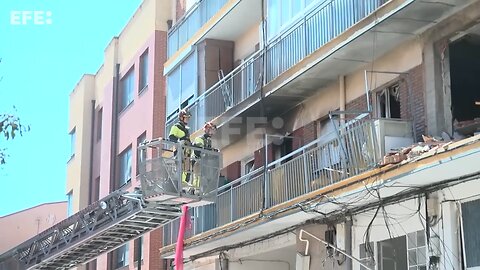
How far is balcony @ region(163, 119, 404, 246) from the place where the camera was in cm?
1295

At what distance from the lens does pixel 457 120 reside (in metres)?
13.1

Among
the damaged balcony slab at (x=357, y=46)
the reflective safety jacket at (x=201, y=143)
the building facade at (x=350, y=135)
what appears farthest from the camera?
the reflective safety jacket at (x=201, y=143)

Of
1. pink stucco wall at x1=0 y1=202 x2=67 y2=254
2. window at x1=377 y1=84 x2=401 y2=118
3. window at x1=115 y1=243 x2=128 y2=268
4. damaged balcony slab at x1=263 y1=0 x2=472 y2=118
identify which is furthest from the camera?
pink stucco wall at x1=0 y1=202 x2=67 y2=254

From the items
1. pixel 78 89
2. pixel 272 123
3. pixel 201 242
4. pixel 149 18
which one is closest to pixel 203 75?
pixel 272 123

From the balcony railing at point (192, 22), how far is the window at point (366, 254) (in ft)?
28.1

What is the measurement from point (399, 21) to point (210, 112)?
8.15m

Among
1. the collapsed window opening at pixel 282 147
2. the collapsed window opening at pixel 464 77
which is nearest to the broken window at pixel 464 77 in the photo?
the collapsed window opening at pixel 464 77

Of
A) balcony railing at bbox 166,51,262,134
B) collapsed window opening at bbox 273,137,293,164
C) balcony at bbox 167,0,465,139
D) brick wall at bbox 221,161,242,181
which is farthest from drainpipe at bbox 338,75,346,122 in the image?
brick wall at bbox 221,161,242,181

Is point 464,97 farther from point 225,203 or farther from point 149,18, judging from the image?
point 149,18

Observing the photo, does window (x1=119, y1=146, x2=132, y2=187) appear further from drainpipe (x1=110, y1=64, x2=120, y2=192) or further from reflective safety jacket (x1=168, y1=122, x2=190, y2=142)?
reflective safety jacket (x1=168, y1=122, x2=190, y2=142)

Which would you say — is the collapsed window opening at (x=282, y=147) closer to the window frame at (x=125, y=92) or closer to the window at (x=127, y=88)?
the window frame at (x=125, y=92)

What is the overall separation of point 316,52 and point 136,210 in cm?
446

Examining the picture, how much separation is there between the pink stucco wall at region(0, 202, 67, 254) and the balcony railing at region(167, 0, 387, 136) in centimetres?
3187

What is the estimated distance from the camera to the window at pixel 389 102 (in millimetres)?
14727
